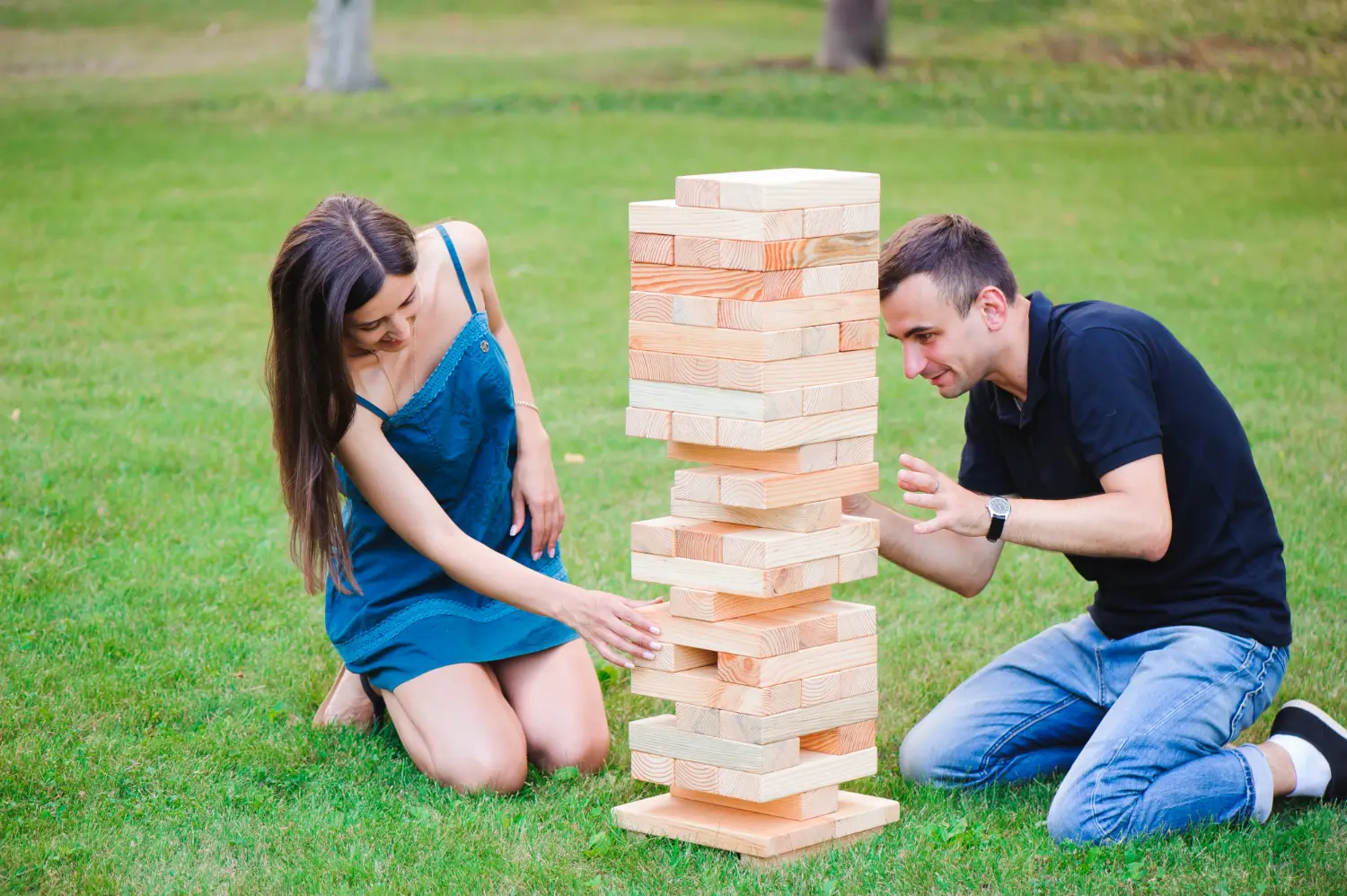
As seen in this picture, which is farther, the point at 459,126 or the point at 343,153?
the point at 459,126

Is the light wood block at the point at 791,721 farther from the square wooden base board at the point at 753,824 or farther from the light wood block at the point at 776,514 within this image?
the light wood block at the point at 776,514

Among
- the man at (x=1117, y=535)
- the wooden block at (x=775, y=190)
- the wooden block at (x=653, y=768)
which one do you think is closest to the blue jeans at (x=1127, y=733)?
the man at (x=1117, y=535)

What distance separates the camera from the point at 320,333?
4234 millimetres

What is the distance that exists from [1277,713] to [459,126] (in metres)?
16.5

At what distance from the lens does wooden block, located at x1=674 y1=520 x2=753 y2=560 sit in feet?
12.8

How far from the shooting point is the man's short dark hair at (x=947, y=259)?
13.4ft

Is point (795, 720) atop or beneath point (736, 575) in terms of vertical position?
beneath

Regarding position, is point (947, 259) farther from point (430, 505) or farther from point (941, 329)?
point (430, 505)

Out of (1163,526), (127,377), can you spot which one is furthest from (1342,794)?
(127,377)

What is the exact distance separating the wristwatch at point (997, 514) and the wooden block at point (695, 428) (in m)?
0.72

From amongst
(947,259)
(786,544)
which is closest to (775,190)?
(947,259)

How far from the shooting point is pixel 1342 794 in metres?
4.32

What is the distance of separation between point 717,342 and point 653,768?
1.19 meters

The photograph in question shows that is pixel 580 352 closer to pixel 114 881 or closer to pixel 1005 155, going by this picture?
pixel 114 881
